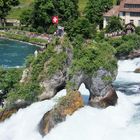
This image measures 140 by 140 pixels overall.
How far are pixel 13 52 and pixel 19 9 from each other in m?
52.0

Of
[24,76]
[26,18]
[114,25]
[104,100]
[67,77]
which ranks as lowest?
[104,100]

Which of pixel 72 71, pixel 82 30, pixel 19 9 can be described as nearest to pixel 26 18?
pixel 19 9

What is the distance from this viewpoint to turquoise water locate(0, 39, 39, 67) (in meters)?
96.4

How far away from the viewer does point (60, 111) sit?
5019 centimetres

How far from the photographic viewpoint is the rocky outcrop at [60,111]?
49500mm

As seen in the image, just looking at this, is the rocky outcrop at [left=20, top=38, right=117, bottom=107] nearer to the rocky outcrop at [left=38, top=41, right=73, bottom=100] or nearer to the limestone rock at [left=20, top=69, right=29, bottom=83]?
the rocky outcrop at [left=38, top=41, right=73, bottom=100]

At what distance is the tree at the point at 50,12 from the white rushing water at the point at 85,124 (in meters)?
74.8

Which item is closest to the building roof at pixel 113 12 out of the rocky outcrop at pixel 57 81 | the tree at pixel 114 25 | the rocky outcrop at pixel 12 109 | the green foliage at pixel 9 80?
the tree at pixel 114 25

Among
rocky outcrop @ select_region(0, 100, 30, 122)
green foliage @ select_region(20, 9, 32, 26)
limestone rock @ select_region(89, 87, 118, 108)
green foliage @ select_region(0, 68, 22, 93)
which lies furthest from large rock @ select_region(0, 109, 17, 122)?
green foliage @ select_region(20, 9, 32, 26)

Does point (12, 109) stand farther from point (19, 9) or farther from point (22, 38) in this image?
point (19, 9)

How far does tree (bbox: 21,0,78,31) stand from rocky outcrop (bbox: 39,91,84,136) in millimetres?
79794

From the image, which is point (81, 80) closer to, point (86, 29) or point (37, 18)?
point (86, 29)

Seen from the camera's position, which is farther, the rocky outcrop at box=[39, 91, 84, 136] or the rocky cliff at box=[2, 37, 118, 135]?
the rocky cliff at box=[2, 37, 118, 135]

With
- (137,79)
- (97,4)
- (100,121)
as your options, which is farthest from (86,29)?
(100,121)
